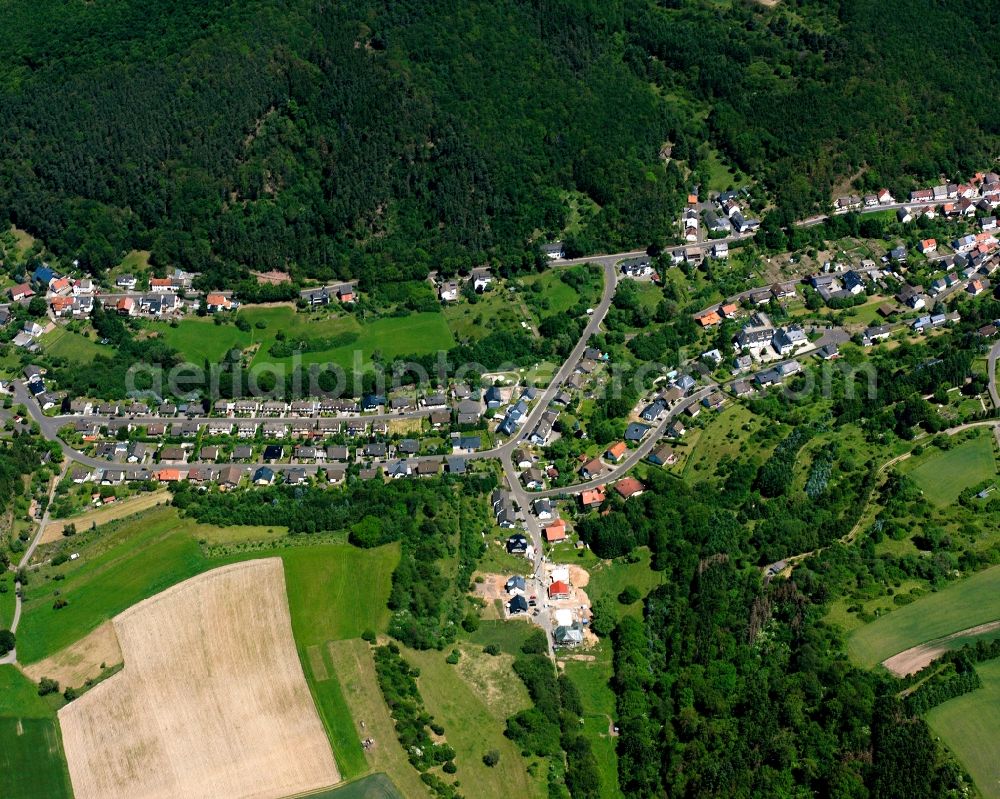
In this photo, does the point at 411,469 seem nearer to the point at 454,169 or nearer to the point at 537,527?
the point at 537,527

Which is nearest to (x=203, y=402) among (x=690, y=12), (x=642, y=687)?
(x=642, y=687)

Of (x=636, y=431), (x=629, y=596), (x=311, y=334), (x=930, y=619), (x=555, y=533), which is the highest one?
(x=311, y=334)

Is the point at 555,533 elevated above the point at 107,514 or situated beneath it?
situated beneath

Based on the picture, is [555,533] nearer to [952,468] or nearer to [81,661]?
[952,468]

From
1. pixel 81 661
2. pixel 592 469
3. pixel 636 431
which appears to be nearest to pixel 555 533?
pixel 592 469

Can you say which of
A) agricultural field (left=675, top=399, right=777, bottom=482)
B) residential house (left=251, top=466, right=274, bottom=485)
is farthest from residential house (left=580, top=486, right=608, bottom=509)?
residential house (left=251, top=466, right=274, bottom=485)

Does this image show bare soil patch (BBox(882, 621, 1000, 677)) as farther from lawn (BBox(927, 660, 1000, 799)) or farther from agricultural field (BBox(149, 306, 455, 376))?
agricultural field (BBox(149, 306, 455, 376))
